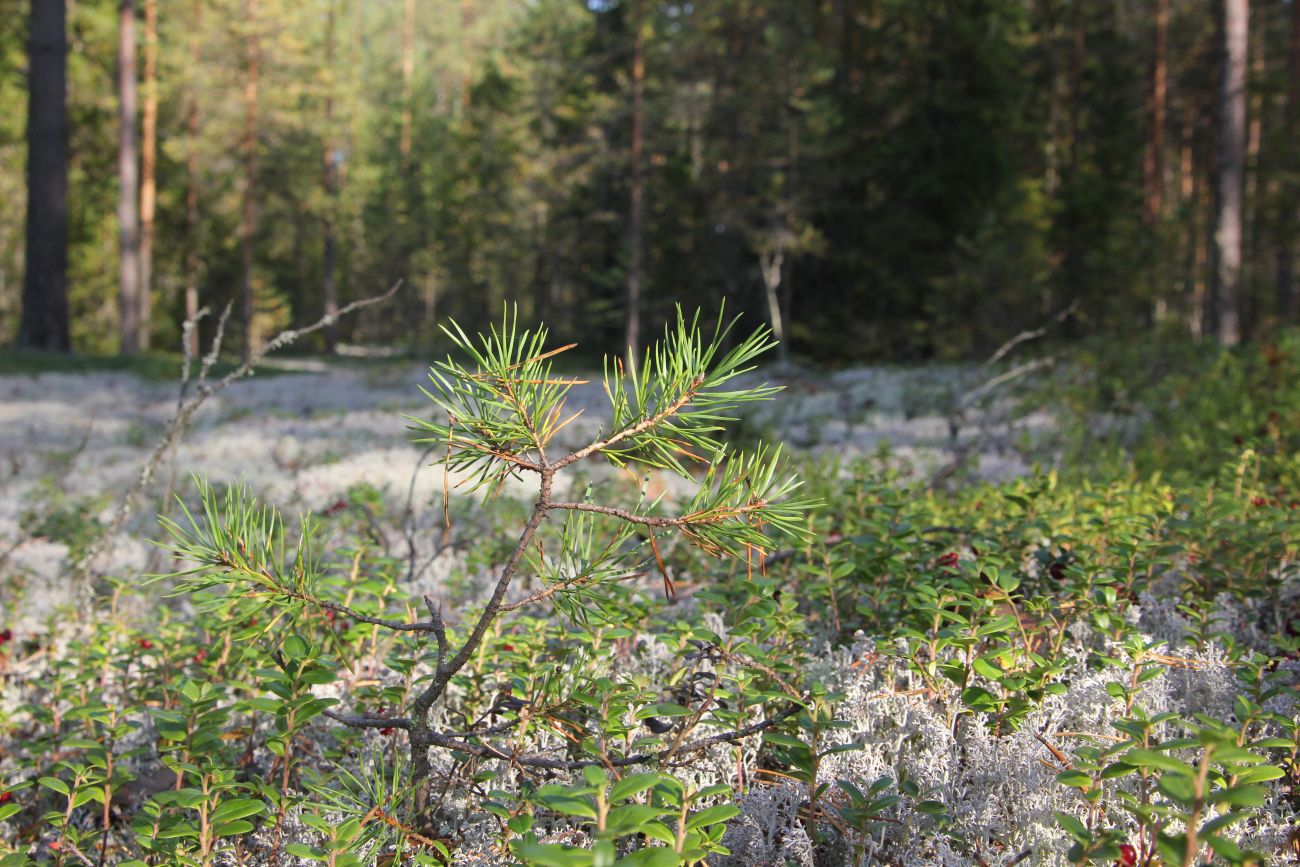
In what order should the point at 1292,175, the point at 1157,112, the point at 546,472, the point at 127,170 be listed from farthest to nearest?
1. the point at 1157,112
2. the point at 1292,175
3. the point at 127,170
4. the point at 546,472

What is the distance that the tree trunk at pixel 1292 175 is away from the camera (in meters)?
21.9

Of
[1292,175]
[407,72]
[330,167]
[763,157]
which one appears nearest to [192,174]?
[330,167]

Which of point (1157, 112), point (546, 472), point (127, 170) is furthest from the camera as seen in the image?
point (1157, 112)

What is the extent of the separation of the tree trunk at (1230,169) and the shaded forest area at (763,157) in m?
0.06

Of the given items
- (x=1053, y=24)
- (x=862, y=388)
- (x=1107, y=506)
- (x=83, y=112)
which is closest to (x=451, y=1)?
(x=83, y=112)

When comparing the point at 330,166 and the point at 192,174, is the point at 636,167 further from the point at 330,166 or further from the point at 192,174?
the point at 192,174

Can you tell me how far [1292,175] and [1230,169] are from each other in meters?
12.2

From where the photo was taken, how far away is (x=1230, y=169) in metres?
12.1

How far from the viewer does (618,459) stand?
4.74 feet

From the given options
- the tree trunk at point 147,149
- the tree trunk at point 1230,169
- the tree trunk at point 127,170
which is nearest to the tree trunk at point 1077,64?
the tree trunk at point 1230,169

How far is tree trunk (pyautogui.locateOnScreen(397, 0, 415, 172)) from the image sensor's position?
2077 inches

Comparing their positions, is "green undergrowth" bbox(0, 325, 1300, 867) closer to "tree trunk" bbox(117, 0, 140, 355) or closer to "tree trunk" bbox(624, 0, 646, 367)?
"tree trunk" bbox(624, 0, 646, 367)

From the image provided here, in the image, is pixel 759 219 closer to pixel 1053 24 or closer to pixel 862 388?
pixel 1053 24

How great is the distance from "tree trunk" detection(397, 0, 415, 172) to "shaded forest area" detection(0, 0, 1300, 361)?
1751cm
